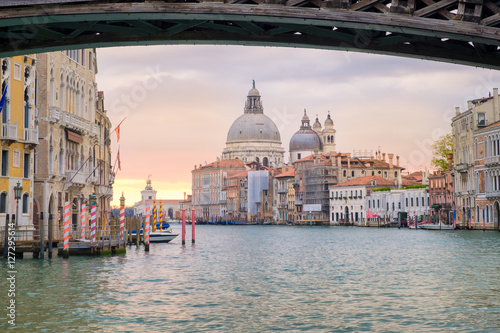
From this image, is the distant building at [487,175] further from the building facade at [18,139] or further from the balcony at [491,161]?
the building facade at [18,139]

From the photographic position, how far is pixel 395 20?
930 cm

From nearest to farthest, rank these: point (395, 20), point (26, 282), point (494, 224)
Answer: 1. point (395, 20)
2. point (26, 282)
3. point (494, 224)

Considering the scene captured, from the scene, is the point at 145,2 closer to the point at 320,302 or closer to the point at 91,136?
the point at 320,302

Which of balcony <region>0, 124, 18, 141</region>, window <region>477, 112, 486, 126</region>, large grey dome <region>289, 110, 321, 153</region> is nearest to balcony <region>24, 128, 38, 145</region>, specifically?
balcony <region>0, 124, 18, 141</region>

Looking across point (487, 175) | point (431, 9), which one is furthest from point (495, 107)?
point (431, 9)

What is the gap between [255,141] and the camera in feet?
600

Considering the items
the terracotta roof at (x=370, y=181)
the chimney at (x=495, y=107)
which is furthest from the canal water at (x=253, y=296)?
the terracotta roof at (x=370, y=181)

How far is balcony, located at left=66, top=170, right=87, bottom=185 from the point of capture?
39.9m

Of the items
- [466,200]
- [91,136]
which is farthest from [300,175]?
[91,136]

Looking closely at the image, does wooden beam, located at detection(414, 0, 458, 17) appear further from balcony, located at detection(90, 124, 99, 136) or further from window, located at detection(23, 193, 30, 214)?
balcony, located at detection(90, 124, 99, 136)

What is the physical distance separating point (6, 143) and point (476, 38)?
79.2 feet

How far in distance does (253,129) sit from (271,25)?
172 m

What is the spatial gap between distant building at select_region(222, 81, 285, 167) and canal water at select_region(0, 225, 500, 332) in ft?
501

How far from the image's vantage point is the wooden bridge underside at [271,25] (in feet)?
30.7
